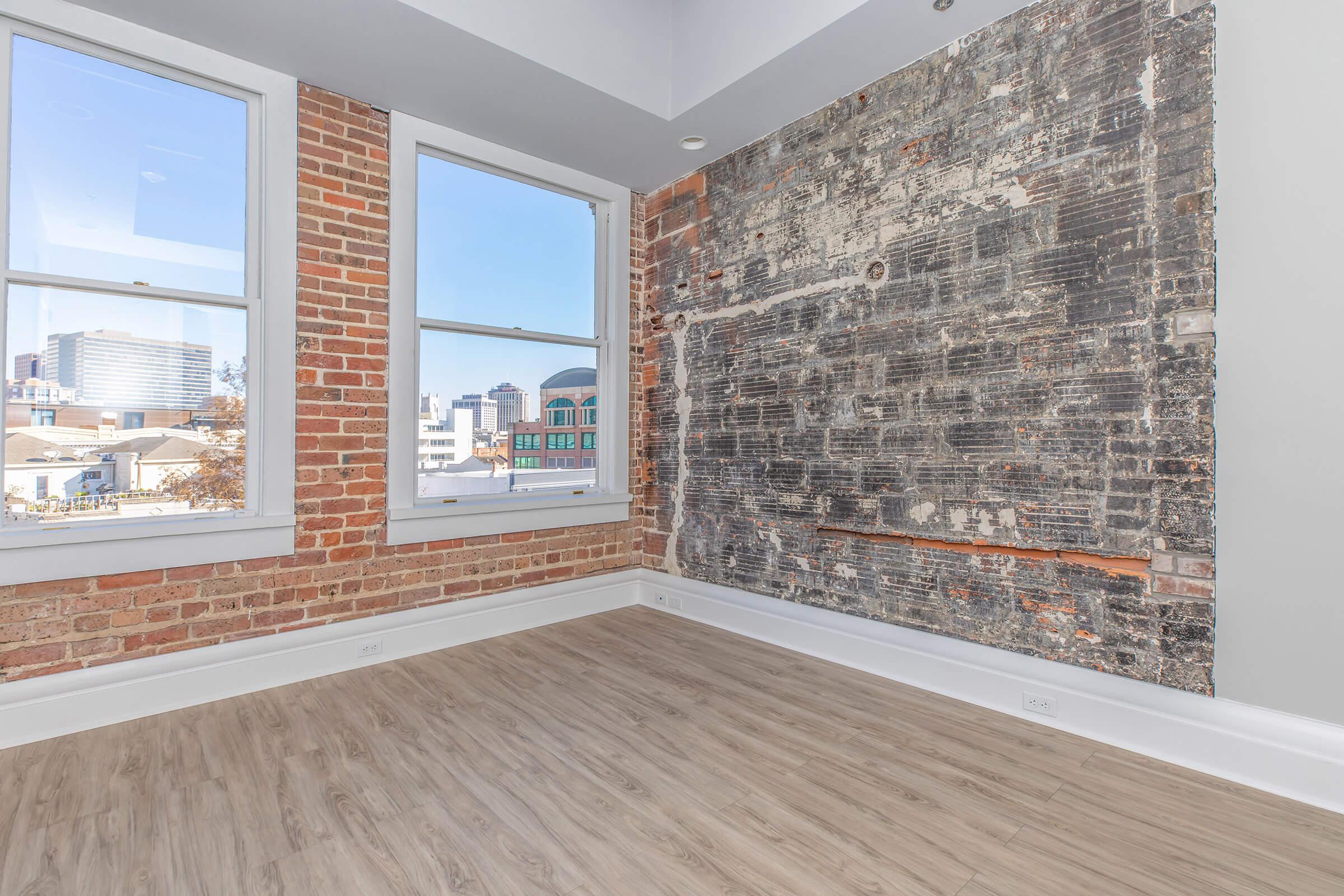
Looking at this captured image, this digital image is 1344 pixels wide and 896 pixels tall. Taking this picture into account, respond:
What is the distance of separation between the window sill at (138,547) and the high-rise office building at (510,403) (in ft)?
4.32

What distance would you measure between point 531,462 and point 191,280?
2.00 meters

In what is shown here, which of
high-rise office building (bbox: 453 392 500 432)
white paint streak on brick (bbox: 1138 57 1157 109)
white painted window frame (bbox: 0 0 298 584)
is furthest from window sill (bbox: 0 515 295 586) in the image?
white paint streak on brick (bbox: 1138 57 1157 109)

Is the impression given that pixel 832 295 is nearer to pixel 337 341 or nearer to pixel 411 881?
pixel 337 341

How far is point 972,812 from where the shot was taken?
1868 millimetres

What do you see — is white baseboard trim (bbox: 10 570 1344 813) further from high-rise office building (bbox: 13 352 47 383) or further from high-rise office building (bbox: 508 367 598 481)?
high-rise office building (bbox: 13 352 47 383)

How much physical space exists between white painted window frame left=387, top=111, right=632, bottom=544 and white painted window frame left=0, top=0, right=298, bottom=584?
1.61 feet

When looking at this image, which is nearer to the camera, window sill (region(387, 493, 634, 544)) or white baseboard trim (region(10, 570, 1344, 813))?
white baseboard trim (region(10, 570, 1344, 813))

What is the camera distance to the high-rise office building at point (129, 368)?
2496 mm

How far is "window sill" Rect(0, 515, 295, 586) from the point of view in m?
2.35

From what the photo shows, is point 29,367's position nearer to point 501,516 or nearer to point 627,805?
point 501,516

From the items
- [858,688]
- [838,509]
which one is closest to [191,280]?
[838,509]

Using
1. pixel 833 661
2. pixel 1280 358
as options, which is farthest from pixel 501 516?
pixel 1280 358

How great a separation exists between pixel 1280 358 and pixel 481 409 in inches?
145

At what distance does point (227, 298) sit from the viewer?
2.82m
